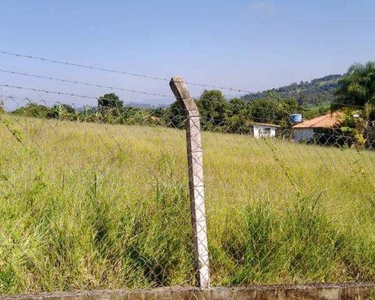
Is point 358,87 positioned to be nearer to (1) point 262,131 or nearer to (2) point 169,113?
(1) point 262,131

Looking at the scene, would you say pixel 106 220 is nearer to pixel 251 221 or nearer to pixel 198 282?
pixel 198 282

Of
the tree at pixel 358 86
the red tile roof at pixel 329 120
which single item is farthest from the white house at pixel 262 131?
the tree at pixel 358 86

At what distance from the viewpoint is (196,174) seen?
8.96ft

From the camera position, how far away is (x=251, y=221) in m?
3.34

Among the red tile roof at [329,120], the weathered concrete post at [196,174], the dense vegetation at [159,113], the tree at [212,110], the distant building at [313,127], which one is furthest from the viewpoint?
the red tile roof at [329,120]

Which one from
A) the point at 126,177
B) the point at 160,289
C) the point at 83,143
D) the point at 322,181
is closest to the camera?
the point at 160,289

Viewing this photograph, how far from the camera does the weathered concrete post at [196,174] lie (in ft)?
8.96

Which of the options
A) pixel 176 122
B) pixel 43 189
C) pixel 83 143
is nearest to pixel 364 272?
pixel 176 122

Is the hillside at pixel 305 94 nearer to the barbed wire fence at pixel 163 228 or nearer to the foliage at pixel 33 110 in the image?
the barbed wire fence at pixel 163 228

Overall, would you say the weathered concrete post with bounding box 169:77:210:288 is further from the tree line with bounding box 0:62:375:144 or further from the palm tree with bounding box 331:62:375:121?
the palm tree with bounding box 331:62:375:121

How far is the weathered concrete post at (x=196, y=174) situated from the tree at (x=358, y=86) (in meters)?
32.4

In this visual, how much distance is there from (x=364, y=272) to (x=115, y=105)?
2756 mm

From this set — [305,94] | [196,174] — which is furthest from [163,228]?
[305,94]

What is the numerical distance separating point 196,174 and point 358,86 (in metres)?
34.1
